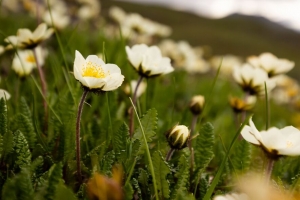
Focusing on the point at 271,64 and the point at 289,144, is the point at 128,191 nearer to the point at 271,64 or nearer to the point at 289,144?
the point at 289,144

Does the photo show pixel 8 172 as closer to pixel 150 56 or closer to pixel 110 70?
pixel 110 70

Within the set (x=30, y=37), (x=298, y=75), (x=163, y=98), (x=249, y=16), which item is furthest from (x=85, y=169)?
(x=249, y=16)

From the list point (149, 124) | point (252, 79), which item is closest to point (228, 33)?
point (252, 79)

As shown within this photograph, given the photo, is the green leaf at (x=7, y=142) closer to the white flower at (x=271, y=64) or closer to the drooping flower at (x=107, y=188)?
the drooping flower at (x=107, y=188)

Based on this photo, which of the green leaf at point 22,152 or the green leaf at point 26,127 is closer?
the green leaf at point 22,152

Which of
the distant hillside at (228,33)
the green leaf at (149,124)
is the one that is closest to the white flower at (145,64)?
the green leaf at (149,124)

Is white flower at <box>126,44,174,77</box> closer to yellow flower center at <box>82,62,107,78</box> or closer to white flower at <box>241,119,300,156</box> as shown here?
yellow flower center at <box>82,62,107,78</box>
